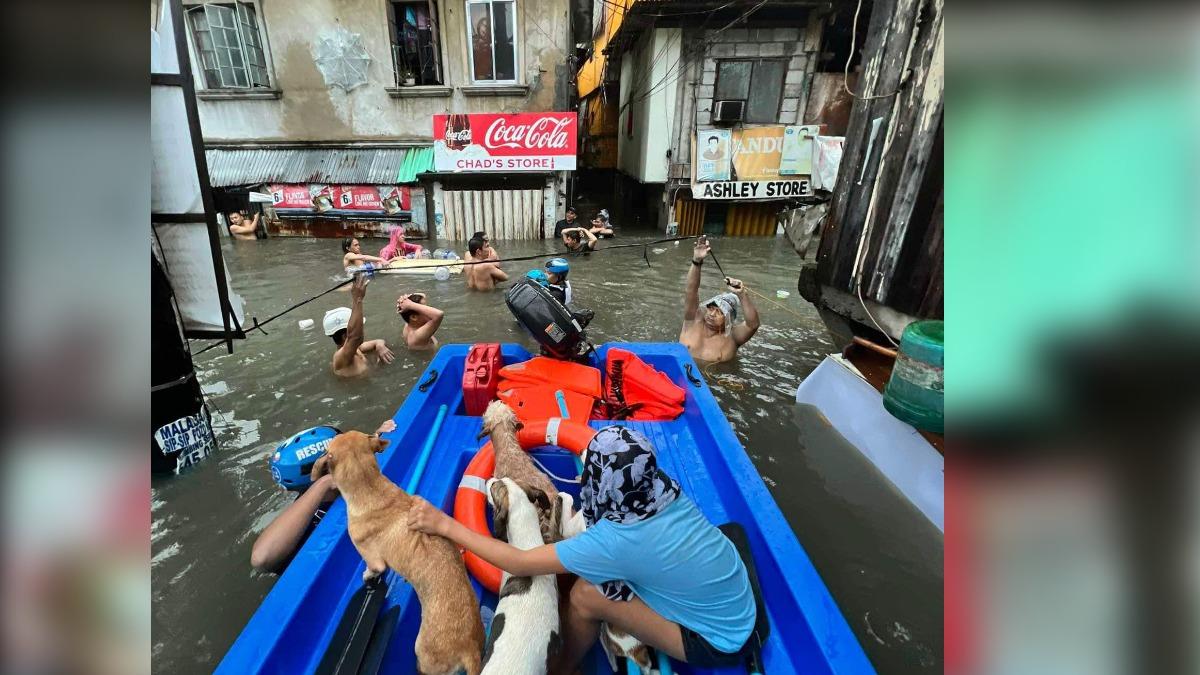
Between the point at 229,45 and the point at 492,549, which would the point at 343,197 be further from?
the point at 492,549

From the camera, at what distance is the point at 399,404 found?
199 inches

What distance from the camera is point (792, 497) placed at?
3.88 meters

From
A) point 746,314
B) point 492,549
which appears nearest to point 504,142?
point 746,314

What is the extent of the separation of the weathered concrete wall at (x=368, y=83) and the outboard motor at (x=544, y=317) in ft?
30.6

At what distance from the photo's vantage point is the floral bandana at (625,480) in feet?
6.40

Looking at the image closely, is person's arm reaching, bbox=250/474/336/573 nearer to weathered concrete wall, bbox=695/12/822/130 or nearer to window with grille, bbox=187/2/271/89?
weathered concrete wall, bbox=695/12/822/130

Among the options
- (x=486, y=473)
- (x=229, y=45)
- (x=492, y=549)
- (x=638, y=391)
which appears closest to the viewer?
(x=492, y=549)

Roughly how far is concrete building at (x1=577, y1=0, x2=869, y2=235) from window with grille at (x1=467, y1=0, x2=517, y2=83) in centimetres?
293

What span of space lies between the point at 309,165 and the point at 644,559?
13.9 meters

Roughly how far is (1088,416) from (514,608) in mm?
1985

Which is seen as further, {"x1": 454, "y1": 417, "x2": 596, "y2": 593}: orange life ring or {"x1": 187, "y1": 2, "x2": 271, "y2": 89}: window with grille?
{"x1": 187, "y1": 2, "x2": 271, "y2": 89}: window with grille

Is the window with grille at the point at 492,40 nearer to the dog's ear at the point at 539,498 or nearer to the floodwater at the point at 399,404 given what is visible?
the floodwater at the point at 399,404

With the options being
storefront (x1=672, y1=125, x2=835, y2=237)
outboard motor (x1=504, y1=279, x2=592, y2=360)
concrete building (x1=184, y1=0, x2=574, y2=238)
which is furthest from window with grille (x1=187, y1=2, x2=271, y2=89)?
outboard motor (x1=504, y1=279, x2=592, y2=360)

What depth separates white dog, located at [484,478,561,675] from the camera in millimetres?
1836
